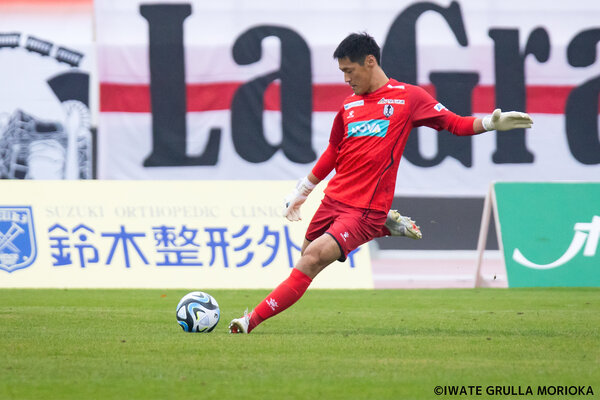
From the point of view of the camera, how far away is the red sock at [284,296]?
6992mm

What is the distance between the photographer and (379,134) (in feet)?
23.5

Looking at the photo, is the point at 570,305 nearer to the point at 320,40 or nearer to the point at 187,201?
the point at 187,201

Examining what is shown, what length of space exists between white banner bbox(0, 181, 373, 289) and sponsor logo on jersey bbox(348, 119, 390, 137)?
5083mm

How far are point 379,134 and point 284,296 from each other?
52.5 inches

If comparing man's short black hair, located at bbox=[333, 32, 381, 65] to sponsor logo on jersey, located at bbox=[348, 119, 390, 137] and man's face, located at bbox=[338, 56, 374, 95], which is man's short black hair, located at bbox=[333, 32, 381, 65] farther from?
sponsor logo on jersey, located at bbox=[348, 119, 390, 137]

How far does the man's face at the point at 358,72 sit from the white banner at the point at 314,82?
912 cm

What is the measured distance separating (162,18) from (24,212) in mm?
5263

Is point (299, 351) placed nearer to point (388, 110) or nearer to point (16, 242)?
point (388, 110)

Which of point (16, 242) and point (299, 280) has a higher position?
point (299, 280)

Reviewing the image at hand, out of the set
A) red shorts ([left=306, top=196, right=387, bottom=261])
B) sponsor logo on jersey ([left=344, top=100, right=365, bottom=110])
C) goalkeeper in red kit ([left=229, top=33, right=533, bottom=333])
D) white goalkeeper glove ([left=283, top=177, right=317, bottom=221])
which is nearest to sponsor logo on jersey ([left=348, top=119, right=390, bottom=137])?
goalkeeper in red kit ([left=229, top=33, right=533, bottom=333])

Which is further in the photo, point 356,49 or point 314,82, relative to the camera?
point 314,82

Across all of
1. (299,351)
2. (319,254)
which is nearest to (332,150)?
(319,254)

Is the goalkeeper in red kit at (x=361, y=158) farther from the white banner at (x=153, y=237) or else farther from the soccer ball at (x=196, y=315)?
the white banner at (x=153, y=237)

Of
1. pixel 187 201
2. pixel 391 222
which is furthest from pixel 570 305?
pixel 187 201
